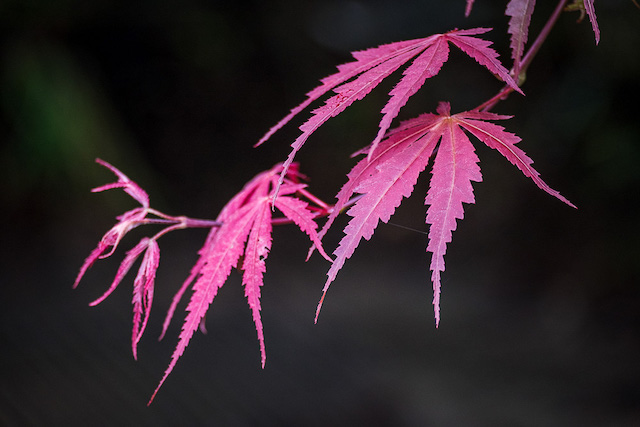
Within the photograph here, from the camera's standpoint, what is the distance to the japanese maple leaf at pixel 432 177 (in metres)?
0.35

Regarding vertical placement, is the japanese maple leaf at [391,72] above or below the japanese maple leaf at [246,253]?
above

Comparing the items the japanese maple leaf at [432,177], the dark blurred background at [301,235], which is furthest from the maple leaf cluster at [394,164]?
the dark blurred background at [301,235]

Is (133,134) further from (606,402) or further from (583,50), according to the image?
(606,402)

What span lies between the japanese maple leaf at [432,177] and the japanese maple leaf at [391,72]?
0.16 ft

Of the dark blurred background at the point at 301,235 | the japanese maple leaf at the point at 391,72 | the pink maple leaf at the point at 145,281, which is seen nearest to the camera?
the japanese maple leaf at the point at 391,72

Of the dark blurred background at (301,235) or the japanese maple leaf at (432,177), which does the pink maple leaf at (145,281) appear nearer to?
the japanese maple leaf at (432,177)

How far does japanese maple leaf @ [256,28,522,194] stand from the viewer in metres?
0.34


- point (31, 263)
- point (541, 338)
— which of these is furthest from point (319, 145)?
point (31, 263)

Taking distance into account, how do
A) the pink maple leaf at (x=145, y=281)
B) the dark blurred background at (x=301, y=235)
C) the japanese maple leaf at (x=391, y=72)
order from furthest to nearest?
the dark blurred background at (x=301, y=235) → the pink maple leaf at (x=145, y=281) → the japanese maple leaf at (x=391, y=72)

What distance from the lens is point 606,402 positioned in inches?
65.8

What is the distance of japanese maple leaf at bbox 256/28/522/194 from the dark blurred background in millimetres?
1479

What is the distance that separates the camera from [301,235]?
276cm

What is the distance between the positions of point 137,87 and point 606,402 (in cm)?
252

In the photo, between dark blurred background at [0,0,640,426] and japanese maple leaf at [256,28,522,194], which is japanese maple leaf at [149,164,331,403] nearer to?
japanese maple leaf at [256,28,522,194]
